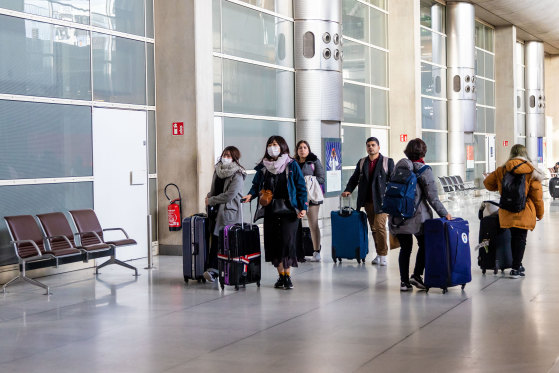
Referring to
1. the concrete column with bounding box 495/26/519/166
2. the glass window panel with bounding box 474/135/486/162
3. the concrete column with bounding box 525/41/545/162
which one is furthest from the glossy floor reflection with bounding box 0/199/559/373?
the concrete column with bounding box 525/41/545/162

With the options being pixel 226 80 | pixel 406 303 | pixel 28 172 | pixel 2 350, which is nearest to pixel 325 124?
pixel 226 80

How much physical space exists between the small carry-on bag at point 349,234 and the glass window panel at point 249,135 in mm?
4487

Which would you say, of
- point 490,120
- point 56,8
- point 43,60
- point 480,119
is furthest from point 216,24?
point 490,120

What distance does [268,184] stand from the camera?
30.0 feet

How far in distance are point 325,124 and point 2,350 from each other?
13.1 m

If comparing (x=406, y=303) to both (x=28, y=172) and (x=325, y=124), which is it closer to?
(x=28, y=172)

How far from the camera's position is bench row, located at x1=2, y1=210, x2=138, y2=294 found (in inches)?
373

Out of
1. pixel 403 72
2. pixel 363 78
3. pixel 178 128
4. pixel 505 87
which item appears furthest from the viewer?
pixel 505 87

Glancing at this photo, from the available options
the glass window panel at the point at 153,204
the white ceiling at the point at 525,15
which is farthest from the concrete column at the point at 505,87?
the glass window panel at the point at 153,204

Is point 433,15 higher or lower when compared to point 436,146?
higher

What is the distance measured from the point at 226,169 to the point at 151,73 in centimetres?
444

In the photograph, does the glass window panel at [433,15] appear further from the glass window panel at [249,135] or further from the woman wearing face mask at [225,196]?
the woman wearing face mask at [225,196]

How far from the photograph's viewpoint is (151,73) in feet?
44.3

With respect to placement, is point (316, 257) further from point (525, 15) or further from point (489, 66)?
point (489, 66)
